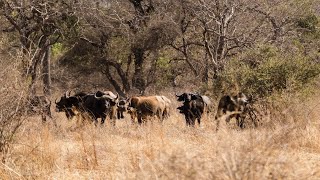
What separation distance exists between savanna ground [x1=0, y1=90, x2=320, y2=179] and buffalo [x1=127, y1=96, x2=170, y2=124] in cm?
262

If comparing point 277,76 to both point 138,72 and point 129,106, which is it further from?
point 138,72

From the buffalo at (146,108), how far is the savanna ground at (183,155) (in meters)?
2.62

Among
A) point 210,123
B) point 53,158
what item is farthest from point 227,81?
point 53,158

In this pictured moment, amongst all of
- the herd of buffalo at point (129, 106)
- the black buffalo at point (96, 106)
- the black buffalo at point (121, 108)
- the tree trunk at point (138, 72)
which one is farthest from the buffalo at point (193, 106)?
the tree trunk at point (138, 72)

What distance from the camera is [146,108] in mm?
14023

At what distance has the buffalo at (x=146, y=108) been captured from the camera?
13906 millimetres

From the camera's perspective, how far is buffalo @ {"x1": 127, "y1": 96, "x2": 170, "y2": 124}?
1391 cm

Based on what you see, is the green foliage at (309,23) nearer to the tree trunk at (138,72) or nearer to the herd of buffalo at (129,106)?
the tree trunk at (138,72)

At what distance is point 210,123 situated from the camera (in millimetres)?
9984

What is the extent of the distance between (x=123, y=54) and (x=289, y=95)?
15.4 metres

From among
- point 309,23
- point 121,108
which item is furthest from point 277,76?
point 309,23

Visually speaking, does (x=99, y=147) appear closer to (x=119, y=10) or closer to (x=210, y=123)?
(x=210, y=123)

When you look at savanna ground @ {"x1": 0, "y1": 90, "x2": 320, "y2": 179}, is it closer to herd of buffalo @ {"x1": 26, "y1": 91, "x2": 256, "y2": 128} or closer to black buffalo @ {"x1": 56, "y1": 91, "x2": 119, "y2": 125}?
herd of buffalo @ {"x1": 26, "y1": 91, "x2": 256, "y2": 128}

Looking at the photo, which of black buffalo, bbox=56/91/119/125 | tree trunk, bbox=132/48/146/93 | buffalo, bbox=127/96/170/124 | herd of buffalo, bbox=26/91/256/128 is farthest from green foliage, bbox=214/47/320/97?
tree trunk, bbox=132/48/146/93
